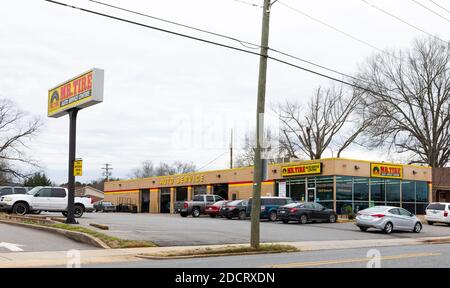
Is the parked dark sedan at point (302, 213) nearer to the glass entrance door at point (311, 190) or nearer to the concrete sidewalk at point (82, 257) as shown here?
the glass entrance door at point (311, 190)

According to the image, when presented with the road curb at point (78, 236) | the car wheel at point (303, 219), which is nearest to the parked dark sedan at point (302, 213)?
the car wheel at point (303, 219)

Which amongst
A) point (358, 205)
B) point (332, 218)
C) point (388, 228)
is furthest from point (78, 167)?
point (358, 205)

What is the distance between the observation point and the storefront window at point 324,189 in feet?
131

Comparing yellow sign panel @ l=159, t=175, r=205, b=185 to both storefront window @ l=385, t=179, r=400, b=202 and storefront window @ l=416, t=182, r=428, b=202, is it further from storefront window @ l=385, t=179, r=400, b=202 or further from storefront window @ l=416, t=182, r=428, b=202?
storefront window @ l=416, t=182, r=428, b=202

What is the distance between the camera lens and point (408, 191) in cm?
4472

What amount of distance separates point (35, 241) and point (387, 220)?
1779cm

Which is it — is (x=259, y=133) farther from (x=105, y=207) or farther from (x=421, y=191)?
(x=105, y=207)

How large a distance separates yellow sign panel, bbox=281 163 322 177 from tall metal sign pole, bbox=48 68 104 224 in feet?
65.7

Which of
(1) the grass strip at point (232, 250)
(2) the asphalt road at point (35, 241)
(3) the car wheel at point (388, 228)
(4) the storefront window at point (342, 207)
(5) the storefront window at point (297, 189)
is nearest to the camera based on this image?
(1) the grass strip at point (232, 250)

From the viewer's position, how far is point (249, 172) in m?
47.1

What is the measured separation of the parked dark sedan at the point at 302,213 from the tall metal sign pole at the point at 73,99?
13.5 meters

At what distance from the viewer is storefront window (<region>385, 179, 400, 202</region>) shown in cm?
4309


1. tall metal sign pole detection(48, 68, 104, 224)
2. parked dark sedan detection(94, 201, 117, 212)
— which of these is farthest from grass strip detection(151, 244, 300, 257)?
parked dark sedan detection(94, 201, 117, 212)
